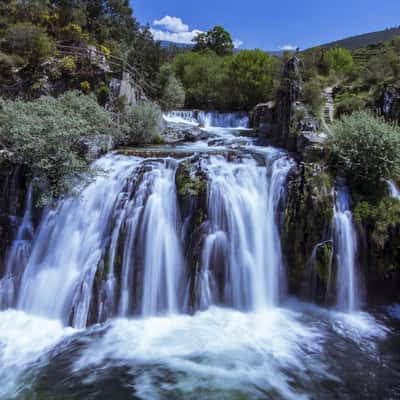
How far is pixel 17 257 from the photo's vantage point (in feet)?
25.6

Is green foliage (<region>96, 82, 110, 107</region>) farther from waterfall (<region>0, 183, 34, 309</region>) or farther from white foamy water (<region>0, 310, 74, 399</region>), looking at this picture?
white foamy water (<region>0, 310, 74, 399</region>)

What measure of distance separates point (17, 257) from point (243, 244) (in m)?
6.49

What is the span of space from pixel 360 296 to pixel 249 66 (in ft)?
74.2

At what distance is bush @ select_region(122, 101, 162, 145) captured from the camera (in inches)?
525

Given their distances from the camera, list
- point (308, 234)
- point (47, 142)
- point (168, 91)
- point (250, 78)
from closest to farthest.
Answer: point (308, 234)
point (47, 142)
point (168, 91)
point (250, 78)

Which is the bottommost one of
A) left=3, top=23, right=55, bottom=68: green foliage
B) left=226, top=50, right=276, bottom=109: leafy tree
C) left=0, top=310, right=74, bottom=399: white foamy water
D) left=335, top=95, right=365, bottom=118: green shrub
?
left=0, top=310, right=74, bottom=399: white foamy water

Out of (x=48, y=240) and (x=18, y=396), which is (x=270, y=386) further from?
(x=48, y=240)

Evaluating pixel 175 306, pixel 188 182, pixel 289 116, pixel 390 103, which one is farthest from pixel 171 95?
pixel 175 306

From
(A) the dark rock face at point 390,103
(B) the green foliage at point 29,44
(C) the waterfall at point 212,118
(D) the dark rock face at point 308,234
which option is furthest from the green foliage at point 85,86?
(A) the dark rock face at point 390,103

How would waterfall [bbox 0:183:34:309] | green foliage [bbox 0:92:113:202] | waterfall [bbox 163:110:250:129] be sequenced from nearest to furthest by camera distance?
waterfall [bbox 0:183:34:309] < green foliage [bbox 0:92:113:202] < waterfall [bbox 163:110:250:129]

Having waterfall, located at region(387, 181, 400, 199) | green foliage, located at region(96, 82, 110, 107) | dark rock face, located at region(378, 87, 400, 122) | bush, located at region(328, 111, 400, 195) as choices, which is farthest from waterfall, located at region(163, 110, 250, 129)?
waterfall, located at region(387, 181, 400, 199)

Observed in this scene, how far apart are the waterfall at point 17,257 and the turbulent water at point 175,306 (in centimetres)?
3

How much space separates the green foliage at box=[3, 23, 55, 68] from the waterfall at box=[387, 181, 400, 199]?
58.7ft

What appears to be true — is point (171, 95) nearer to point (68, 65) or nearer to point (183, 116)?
point (183, 116)
